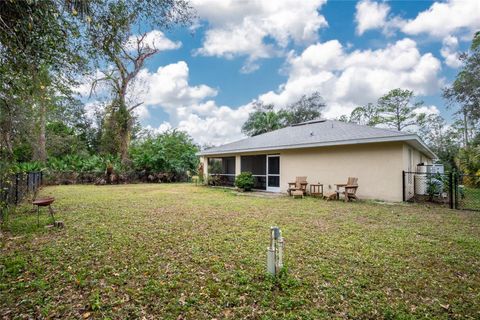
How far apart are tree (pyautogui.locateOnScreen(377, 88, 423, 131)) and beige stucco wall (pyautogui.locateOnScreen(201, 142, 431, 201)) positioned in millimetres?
21556

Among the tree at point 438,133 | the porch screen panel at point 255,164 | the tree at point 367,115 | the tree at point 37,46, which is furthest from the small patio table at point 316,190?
the tree at point 438,133

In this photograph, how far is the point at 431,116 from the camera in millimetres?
29828

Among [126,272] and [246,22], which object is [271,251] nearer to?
[126,272]

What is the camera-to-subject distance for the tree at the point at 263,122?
102 feet

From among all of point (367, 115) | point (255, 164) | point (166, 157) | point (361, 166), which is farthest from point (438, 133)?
point (166, 157)

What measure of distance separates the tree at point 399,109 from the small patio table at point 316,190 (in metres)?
24.1

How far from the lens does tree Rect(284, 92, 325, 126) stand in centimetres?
3300

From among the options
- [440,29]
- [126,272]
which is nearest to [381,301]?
[126,272]

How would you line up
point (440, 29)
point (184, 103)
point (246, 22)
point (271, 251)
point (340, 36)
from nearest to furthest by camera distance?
point (271, 251)
point (246, 22)
point (440, 29)
point (340, 36)
point (184, 103)

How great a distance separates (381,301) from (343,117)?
3591cm

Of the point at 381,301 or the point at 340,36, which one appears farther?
the point at 340,36

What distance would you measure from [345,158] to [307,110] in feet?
77.6

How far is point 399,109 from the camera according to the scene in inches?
1178

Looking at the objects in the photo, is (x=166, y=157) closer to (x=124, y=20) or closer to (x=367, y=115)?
(x=124, y=20)
